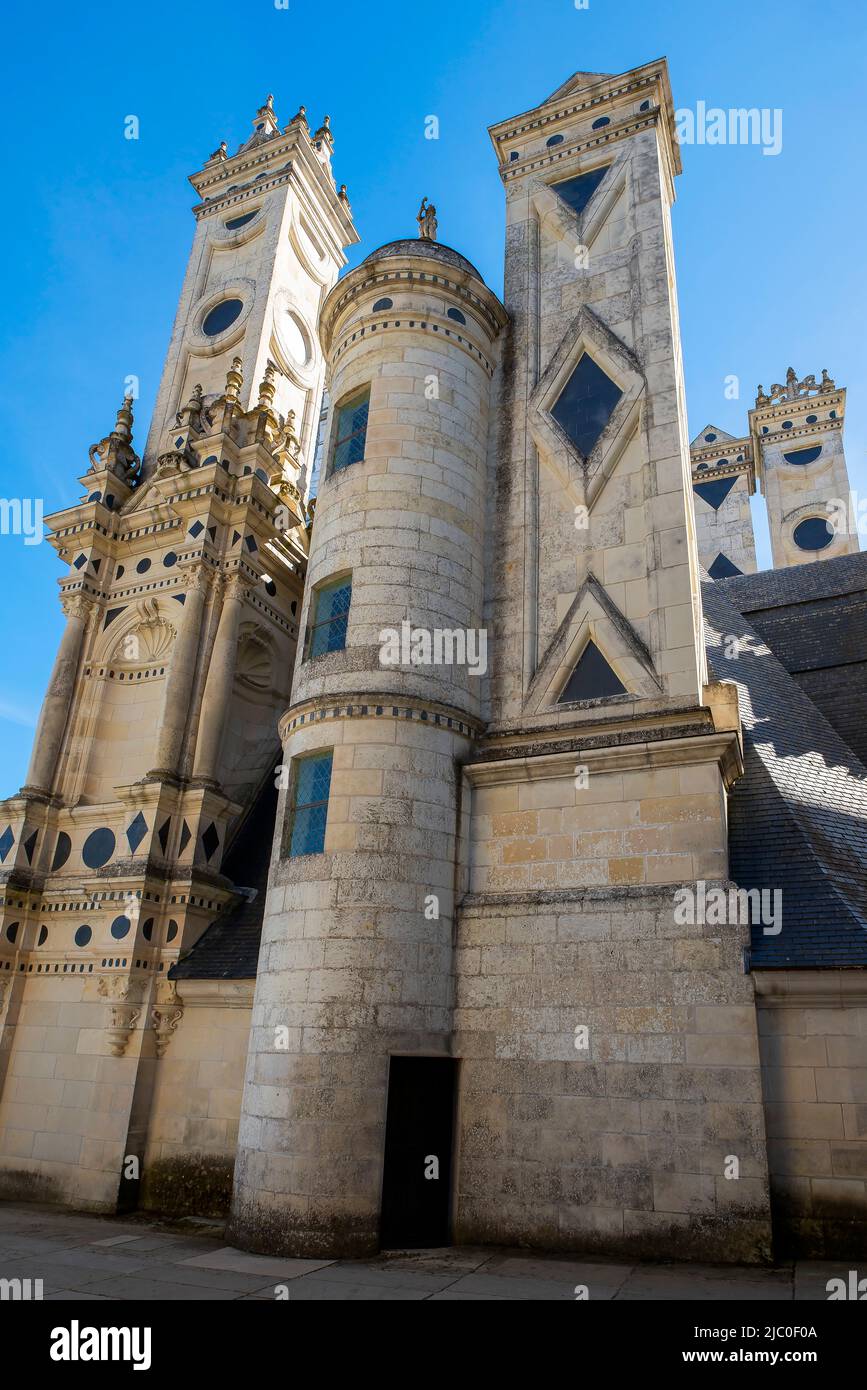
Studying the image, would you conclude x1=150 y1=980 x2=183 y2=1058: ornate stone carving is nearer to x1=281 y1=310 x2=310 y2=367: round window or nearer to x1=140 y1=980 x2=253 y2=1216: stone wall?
x1=140 y1=980 x2=253 y2=1216: stone wall

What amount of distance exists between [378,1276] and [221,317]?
954 inches

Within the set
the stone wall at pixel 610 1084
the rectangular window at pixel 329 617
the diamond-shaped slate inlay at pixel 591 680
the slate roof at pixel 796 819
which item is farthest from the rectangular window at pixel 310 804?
the slate roof at pixel 796 819

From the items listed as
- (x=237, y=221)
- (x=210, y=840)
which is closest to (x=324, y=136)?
(x=237, y=221)

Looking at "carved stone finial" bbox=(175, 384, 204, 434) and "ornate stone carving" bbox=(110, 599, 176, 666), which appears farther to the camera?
"carved stone finial" bbox=(175, 384, 204, 434)

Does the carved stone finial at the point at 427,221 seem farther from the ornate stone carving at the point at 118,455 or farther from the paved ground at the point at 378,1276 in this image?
the paved ground at the point at 378,1276

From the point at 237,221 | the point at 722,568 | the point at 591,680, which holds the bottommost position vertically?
the point at 591,680

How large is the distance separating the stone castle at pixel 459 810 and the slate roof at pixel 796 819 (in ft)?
0.26

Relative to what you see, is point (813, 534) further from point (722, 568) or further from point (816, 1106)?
point (816, 1106)

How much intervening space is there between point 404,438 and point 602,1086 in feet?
34.5

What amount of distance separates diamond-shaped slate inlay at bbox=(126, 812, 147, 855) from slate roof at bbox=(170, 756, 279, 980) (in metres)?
1.90

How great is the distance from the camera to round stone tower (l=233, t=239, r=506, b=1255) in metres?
11.1

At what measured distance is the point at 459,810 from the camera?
13.5 m

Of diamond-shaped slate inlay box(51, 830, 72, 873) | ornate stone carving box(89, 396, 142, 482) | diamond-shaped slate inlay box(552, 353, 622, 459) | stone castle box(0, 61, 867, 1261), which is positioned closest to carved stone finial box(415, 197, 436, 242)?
stone castle box(0, 61, 867, 1261)

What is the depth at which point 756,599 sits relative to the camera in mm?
26203
